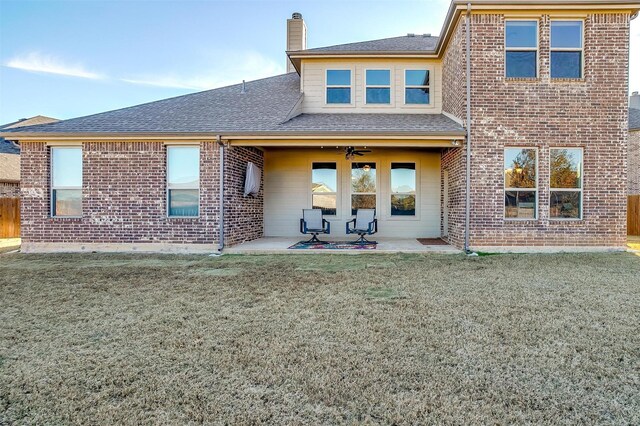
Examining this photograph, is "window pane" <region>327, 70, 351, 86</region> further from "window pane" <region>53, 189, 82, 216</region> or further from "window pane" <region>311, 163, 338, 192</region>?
"window pane" <region>53, 189, 82, 216</region>

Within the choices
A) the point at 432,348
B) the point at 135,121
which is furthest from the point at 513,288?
the point at 135,121

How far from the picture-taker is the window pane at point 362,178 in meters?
11.1

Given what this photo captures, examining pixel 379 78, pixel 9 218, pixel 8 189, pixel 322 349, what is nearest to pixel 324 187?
pixel 379 78

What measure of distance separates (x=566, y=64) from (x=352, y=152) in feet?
17.7

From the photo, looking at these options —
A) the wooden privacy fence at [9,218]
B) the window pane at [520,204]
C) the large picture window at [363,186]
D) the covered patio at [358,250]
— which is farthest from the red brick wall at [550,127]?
the wooden privacy fence at [9,218]

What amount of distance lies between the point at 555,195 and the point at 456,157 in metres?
2.35

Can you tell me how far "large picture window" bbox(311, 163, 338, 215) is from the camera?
1119 centimetres

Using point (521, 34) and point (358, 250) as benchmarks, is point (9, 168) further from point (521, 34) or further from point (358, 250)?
point (521, 34)

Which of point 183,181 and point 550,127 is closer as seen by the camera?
point 550,127

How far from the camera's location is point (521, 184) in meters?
8.19

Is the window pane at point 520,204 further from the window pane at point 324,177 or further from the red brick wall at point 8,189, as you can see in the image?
the red brick wall at point 8,189

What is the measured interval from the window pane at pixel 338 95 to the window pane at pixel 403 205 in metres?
3.33

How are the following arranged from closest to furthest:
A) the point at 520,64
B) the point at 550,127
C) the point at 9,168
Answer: the point at 550,127, the point at 520,64, the point at 9,168

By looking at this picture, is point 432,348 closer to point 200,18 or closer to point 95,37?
point 200,18
